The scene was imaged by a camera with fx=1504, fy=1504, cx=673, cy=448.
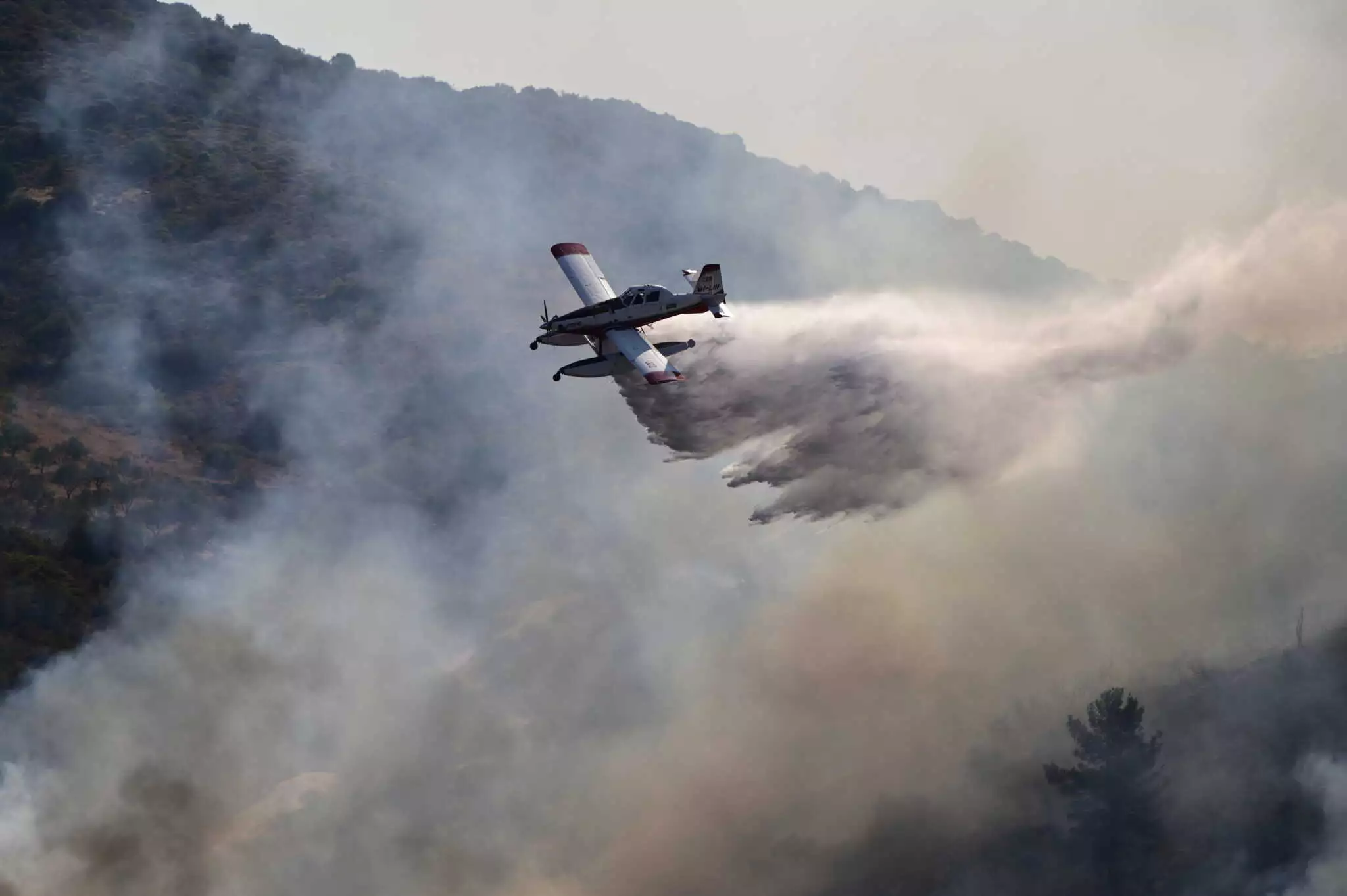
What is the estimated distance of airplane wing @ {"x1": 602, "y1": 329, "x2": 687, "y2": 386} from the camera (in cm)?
5438

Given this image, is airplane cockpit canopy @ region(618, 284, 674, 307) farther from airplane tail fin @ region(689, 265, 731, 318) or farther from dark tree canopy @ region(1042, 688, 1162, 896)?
dark tree canopy @ region(1042, 688, 1162, 896)

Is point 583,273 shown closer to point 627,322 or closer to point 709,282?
point 627,322

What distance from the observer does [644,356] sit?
55688 millimetres

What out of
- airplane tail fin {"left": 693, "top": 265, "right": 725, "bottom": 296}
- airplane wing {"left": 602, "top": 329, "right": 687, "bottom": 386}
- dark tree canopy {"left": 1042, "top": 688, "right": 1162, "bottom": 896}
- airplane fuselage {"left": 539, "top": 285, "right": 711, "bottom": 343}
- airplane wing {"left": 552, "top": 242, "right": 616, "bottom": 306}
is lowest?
dark tree canopy {"left": 1042, "top": 688, "right": 1162, "bottom": 896}

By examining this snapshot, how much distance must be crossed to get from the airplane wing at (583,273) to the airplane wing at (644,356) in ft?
9.30

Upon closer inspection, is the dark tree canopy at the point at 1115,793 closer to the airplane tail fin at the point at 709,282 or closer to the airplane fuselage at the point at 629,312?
the airplane tail fin at the point at 709,282

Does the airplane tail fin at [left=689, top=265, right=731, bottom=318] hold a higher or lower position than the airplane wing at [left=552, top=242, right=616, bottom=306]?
lower

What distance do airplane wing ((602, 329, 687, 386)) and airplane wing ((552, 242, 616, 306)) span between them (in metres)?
2.83

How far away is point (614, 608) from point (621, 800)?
51.0ft

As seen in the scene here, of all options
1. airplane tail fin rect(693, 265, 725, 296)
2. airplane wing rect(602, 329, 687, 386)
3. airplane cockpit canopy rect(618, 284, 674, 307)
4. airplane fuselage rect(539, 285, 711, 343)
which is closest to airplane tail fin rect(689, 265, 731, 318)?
airplane tail fin rect(693, 265, 725, 296)

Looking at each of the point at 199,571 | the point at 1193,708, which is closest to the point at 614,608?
the point at 199,571

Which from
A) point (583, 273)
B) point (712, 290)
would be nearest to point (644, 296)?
point (712, 290)

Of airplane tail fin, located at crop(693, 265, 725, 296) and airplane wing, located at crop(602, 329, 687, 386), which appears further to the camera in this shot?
airplane tail fin, located at crop(693, 265, 725, 296)

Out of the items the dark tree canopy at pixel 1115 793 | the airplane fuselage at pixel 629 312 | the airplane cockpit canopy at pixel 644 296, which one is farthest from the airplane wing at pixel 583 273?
the dark tree canopy at pixel 1115 793
